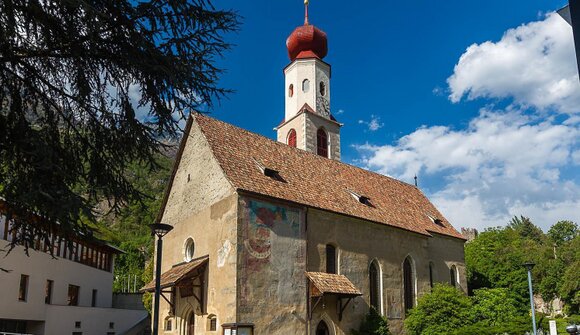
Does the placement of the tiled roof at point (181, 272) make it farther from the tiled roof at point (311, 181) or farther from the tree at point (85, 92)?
the tree at point (85, 92)

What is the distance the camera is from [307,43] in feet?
132

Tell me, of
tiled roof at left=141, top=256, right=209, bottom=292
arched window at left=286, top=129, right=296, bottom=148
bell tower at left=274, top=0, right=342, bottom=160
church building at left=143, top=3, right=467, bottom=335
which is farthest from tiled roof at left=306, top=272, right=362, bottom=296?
arched window at left=286, top=129, right=296, bottom=148

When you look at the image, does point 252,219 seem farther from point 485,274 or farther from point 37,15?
point 485,274

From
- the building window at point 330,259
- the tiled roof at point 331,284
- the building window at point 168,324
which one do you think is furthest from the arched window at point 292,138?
the building window at point 168,324

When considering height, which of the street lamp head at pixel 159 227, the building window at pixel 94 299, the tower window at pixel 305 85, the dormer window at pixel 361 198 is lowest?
the building window at pixel 94 299

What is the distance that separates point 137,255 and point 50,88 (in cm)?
6338


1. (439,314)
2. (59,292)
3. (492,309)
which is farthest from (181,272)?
(492,309)

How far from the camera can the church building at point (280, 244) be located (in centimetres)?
2092

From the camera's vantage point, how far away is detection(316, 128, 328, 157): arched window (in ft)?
126

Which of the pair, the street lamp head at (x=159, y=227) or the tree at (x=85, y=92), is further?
the street lamp head at (x=159, y=227)

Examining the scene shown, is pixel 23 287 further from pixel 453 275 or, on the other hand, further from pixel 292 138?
pixel 453 275

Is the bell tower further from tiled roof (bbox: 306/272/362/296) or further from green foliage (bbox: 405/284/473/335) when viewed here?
tiled roof (bbox: 306/272/362/296)

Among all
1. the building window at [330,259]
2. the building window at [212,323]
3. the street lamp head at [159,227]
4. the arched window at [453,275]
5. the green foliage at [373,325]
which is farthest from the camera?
the arched window at [453,275]

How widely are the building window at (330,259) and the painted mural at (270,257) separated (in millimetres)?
1874
